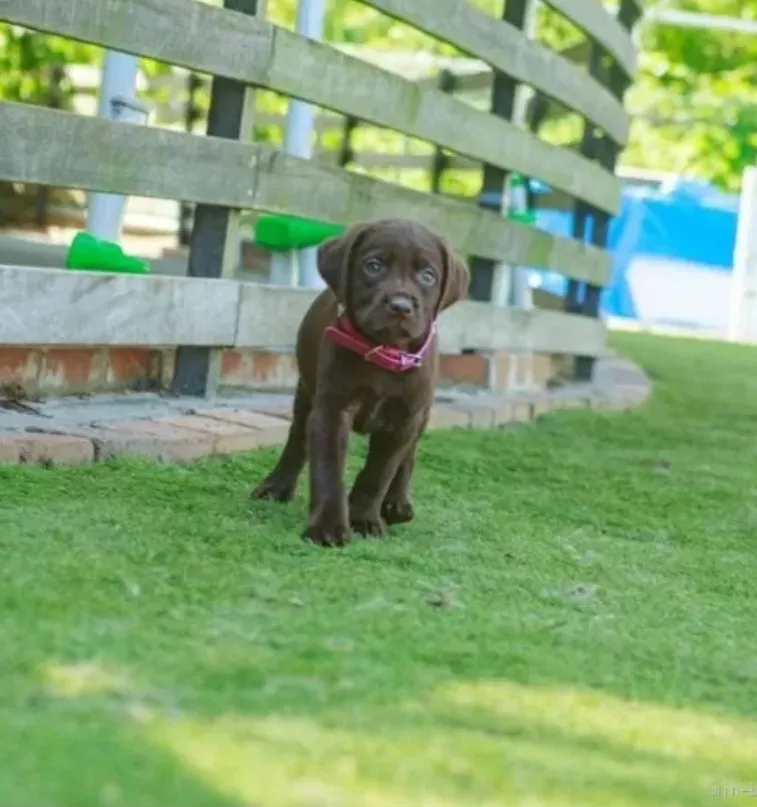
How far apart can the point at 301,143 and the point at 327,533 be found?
9.67ft

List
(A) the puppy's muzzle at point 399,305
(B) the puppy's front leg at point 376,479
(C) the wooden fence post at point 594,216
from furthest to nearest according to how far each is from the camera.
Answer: (C) the wooden fence post at point 594,216
(B) the puppy's front leg at point 376,479
(A) the puppy's muzzle at point 399,305

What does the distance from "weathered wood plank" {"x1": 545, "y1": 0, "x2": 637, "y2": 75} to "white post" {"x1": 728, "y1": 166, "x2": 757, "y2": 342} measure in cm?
1017

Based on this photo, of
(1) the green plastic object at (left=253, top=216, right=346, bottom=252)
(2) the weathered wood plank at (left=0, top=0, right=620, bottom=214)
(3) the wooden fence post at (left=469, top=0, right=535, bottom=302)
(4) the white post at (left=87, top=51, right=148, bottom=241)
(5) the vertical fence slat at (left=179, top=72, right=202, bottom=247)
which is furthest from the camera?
(5) the vertical fence slat at (left=179, top=72, right=202, bottom=247)

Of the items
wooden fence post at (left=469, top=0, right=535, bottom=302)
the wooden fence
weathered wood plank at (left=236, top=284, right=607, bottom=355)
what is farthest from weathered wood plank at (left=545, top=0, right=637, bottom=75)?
weathered wood plank at (left=236, top=284, right=607, bottom=355)

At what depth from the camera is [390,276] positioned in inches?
149

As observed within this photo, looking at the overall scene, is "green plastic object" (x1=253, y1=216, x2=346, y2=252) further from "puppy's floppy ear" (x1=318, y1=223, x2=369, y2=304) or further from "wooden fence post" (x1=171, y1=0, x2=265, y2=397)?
"puppy's floppy ear" (x1=318, y1=223, x2=369, y2=304)

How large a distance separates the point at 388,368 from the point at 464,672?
1.35 metres

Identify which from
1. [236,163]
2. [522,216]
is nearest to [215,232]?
[236,163]

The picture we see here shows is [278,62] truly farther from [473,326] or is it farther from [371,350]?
[473,326]

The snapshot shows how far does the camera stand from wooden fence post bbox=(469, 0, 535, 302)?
6.54m

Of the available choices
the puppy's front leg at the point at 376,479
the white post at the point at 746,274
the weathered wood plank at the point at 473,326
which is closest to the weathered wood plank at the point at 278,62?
the weathered wood plank at the point at 473,326

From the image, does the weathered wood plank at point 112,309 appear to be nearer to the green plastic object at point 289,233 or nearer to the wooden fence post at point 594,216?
the green plastic object at point 289,233

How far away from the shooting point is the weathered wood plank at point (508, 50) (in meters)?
5.61

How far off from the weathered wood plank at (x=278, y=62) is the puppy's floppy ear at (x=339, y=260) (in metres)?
0.84
